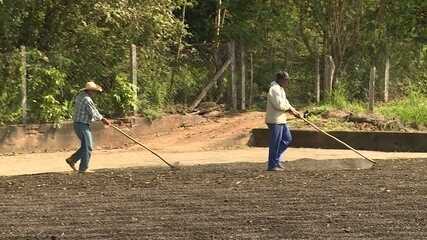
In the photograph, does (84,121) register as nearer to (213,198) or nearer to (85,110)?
(85,110)

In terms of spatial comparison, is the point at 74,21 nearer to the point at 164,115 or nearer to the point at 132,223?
the point at 164,115

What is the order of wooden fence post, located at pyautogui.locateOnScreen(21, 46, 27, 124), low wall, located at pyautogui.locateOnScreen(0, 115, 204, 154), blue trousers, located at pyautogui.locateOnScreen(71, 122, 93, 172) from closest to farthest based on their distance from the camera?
1. blue trousers, located at pyautogui.locateOnScreen(71, 122, 93, 172)
2. low wall, located at pyautogui.locateOnScreen(0, 115, 204, 154)
3. wooden fence post, located at pyautogui.locateOnScreen(21, 46, 27, 124)

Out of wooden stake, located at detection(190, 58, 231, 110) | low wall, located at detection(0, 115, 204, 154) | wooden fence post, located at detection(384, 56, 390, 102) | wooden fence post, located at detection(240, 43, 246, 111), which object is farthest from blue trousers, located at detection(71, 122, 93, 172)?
wooden fence post, located at detection(384, 56, 390, 102)

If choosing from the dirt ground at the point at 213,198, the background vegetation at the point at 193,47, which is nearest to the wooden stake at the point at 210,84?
the background vegetation at the point at 193,47

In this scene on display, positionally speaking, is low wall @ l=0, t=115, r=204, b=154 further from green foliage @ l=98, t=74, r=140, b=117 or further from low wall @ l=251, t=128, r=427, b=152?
low wall @ l=251, t=128, r=427, b=152

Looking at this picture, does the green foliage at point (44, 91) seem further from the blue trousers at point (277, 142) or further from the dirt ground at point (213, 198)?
the blue trousers at point (277, 142)

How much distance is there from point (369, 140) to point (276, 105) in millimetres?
4413

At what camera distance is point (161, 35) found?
18.9 metres

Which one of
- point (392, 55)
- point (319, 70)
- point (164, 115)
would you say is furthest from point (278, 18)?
point (164, 115)

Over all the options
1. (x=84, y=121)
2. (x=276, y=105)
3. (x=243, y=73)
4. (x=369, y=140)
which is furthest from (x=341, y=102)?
(x=84, y=121)

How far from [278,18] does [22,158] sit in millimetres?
10145

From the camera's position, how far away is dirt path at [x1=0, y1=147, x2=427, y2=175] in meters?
13.7

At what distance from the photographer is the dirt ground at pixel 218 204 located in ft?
25.3

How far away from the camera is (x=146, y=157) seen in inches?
595
